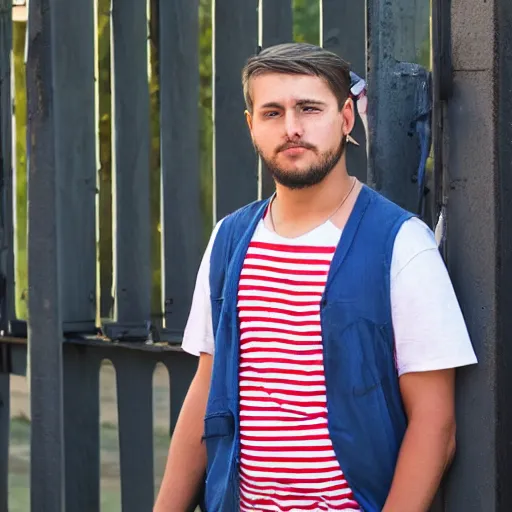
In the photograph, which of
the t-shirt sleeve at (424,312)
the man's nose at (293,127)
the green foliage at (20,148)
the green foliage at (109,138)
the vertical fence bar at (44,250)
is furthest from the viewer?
the green foliage at (20,148)

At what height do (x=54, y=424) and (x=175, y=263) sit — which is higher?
(x=175, y=263)

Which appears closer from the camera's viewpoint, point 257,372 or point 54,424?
point 257,372

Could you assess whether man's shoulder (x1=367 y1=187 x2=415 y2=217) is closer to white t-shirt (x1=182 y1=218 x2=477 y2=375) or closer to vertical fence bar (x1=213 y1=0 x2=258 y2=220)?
white t-shirt (x1=182 y1=218 x2=477 y2=375)

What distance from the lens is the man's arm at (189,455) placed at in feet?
10.9

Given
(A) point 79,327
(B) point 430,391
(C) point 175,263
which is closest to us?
(B) point 430,391

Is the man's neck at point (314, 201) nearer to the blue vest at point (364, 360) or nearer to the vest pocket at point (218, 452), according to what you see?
the blue vest at point (364, 360)

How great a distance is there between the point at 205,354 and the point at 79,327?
2027 millimetres

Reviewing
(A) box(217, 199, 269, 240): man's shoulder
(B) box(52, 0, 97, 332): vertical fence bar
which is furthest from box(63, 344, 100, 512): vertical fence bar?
(A) box(217, 199, 269, 240): man's shoulder

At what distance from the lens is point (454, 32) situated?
3.14 meters

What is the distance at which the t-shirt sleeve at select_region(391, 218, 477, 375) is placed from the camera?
9.57ft

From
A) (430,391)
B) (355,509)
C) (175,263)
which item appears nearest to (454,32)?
(430,391)

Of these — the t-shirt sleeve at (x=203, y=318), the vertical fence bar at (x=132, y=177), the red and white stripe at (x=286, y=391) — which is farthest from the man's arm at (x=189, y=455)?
the vertical fence bar at (x=132, y=177)

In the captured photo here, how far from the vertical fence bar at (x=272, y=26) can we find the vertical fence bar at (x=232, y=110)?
0.07 m

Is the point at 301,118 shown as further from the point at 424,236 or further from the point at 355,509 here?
the point at 355,509
